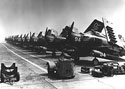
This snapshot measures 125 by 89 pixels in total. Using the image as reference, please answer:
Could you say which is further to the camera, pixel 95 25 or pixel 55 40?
pixel 95 25

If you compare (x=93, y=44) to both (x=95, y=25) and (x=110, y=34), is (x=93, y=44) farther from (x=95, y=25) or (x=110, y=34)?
(x=95, y=25)

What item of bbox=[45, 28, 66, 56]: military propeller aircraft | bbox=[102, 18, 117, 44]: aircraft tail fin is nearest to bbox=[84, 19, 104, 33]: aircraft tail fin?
bbox=[45, 28, 66, 56]: military propeller aircraft

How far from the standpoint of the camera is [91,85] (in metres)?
14.1

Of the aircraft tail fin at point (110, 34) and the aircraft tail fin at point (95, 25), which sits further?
the aircraft tail fin at point (95, 25)

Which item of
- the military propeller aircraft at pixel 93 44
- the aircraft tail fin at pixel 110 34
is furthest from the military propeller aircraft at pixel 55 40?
the aircraft tail fin at pixel 110 34

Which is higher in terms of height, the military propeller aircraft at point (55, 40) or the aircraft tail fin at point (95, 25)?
the aircraft tail fin at point (95, 25)

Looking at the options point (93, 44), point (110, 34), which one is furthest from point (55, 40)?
point (110, 34)

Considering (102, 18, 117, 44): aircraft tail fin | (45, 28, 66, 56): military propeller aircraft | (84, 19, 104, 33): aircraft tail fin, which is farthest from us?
(84, 19, 104, 33): aircraft tail fin

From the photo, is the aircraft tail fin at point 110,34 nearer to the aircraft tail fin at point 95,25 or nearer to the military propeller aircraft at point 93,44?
the military propeller aircraft at point 93,44

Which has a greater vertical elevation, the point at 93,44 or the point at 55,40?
the point at 55,40

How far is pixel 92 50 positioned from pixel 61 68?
10455mm

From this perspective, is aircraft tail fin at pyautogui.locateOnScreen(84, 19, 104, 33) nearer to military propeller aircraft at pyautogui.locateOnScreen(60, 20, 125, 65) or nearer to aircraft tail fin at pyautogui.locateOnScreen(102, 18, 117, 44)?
military propeller aircraft at pyautogui.locateOnScreen(60, 20, 125, 65)

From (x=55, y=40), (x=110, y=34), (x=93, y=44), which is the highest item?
(x=110, y=34)

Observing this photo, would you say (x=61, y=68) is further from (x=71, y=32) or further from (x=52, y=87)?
(x=71, y=32)
